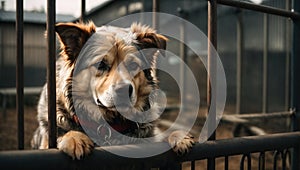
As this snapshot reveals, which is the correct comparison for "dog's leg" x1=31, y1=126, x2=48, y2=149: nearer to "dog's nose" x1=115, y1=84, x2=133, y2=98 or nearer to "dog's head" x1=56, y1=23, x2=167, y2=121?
"dog's head" x1=56, y1=23, x2=167, y2=121

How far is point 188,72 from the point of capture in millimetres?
7336

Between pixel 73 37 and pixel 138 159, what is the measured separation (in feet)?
2.51

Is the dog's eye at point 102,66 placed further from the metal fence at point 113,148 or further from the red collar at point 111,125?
the metal fence at point 113,148

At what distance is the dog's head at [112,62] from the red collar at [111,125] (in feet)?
0.32

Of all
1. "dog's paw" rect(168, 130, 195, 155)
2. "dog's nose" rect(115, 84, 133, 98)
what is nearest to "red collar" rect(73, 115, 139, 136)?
"dog's nose" rect(115, 84, 133, 98)

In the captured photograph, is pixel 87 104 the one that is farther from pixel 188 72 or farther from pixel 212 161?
pixel 188 72

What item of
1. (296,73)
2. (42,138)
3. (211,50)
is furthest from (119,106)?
(296,73)

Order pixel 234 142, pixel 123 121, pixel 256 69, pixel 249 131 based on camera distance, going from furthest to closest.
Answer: pixel 256 69 → pixel 249 131 → pixel 123 121 → pixel 234 142

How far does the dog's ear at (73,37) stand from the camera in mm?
1751

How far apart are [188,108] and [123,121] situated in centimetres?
548

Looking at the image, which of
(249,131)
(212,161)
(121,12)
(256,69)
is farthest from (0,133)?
(212,161)

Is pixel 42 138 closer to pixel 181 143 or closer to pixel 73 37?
pixel 73 37

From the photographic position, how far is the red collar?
192 cm

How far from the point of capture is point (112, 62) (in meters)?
1.96
